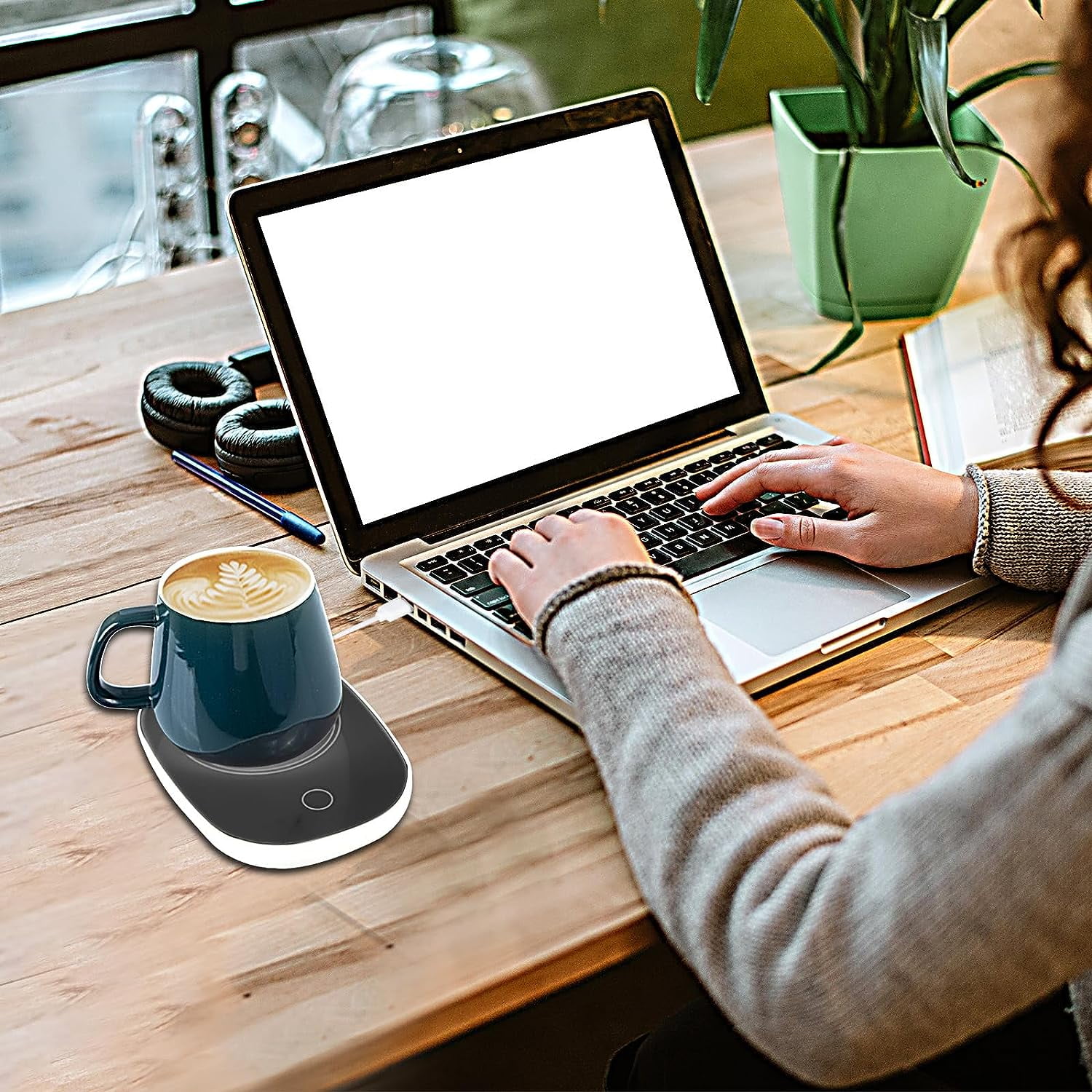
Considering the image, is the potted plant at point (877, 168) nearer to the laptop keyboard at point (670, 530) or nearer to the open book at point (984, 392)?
the open book at point (984, 392)

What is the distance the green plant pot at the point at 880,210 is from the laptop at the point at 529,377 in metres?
0.28

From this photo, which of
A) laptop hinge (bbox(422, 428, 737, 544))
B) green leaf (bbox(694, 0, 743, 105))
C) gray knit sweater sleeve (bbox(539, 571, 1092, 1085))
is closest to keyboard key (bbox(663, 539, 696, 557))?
laptop hinge (bbox(422, 428, 737, 544))

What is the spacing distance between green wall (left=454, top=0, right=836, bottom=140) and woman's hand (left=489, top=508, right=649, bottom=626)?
2.08 meters

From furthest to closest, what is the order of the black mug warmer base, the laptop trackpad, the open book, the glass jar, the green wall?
1. the green wall
2. the glass jar
3. the open book
4. the laptop trackpad
5. the black mug warmer base

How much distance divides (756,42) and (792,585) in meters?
2.14

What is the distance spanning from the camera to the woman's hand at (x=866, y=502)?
0.83 meters

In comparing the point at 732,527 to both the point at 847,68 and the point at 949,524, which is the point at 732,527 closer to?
the point at 949,524

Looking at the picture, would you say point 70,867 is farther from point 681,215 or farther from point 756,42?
point 756,42

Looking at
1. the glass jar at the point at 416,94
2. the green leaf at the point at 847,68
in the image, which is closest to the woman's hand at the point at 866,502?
the green leaf at the point at 847,68

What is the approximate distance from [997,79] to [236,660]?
0.93 m

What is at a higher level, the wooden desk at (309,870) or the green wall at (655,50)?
the green wall at (655,50)

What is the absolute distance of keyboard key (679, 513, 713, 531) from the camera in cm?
88

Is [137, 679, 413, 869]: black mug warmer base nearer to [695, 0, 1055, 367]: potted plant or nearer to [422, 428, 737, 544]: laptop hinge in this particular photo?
[422, 428, 737, 544]: laptop hinge

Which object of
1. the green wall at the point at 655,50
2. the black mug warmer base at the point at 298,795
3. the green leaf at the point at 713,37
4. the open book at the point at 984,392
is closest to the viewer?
the black mug warmer base at the point at 298,795
